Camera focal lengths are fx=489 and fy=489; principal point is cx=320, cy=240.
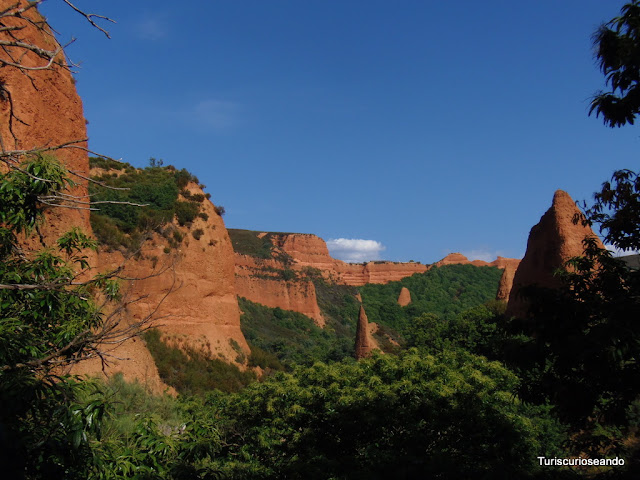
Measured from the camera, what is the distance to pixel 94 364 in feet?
49.8

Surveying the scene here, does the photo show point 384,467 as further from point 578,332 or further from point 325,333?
point 325,333

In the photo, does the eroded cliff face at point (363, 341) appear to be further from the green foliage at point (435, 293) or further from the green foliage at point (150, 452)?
the green foliage at point (435, 293)

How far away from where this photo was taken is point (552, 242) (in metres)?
23.4

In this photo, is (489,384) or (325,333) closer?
(489,384)

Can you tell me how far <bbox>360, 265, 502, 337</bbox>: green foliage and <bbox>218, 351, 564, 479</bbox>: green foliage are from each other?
190 feet

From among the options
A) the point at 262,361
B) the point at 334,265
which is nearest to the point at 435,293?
the point at 334,265

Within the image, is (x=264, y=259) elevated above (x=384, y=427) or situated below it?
above

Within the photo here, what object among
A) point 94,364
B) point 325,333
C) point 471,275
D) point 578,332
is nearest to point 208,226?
point 94,364

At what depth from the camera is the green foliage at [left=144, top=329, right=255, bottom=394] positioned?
20.7 m

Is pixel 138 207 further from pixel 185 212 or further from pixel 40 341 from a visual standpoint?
pixel 40 341

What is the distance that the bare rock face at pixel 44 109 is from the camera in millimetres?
11188

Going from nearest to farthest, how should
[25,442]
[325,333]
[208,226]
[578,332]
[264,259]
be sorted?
[25,442], [578,332], [208,226], [325,333], [264,259]

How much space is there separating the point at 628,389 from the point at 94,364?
1438 cm

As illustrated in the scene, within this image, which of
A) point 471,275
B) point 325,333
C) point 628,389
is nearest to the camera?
point 628,389
